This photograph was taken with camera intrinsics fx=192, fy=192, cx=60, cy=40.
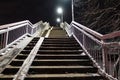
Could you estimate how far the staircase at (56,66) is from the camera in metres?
5.51

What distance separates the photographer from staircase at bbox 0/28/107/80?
551 centimetres

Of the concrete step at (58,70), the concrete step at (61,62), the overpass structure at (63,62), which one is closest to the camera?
the overpass structure at (63,62)

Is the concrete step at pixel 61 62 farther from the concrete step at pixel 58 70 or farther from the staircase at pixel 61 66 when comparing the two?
the concrete step at pixel 58 70

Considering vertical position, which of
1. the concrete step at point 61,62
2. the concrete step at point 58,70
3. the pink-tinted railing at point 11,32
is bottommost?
the concrete step at point 58,70

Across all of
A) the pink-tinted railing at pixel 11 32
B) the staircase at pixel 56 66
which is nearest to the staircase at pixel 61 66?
the staircase at pixel 56 66

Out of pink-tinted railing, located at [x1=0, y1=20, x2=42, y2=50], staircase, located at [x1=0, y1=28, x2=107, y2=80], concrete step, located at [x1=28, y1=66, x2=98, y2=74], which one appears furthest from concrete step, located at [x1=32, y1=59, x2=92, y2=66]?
pink-tinted railing, located at [x1=0, y1=20, x2=42, y2=50]

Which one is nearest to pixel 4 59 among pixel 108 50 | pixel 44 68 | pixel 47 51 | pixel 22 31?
pixel 44 68

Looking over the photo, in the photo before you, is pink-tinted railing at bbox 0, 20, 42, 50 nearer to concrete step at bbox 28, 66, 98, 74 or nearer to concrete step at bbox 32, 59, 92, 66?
concrete step at bbox 32, 59, 92, 66

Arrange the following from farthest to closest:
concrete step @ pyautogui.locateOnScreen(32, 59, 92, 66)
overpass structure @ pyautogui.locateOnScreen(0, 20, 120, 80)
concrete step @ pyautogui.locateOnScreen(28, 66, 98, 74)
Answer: concrete step @ pyautogui.locateOnScreen(32, 59, 92, 66)
concrete step @ pyautogui.locateOnScreen(28, 66, 98, 74)
overpass structure @ pyautogui.locateOnScreen(0, 20, 120, 80)

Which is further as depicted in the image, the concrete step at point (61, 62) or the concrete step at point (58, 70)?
the concrete step at point (61, 62)

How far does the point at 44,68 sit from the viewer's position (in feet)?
19.8

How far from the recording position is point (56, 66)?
251 inches

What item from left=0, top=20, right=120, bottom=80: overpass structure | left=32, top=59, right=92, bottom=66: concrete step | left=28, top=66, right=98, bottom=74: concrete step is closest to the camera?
left=0, top=20, right=120, bottom=80: overpass structure

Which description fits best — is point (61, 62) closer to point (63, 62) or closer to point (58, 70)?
point (63, 62)
